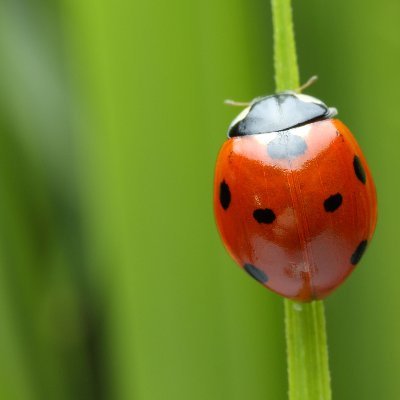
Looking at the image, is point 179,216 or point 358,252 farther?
point 179,216

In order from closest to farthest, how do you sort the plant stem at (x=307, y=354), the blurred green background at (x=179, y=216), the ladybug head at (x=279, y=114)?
the plant stem at (x=307, y=354) < the ladybug head at (x=279, y=114) < the blurred green background at (x=179, y=216)

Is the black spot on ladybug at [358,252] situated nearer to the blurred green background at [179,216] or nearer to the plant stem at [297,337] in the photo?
the plant stem at [297,337]

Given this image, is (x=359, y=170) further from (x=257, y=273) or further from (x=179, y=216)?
(x=179, y=216)

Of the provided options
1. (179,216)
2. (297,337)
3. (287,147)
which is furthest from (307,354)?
(179,216)

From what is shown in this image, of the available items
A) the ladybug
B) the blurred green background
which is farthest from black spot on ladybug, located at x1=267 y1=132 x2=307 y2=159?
the blurred green background

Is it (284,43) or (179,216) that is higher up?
(284,43)

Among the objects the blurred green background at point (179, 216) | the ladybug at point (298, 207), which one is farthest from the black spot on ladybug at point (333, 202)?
the blurred green background at point (179, 216)

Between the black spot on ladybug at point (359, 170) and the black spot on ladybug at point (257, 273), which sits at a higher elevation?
the black spot on ladybug at point (359, 170)
